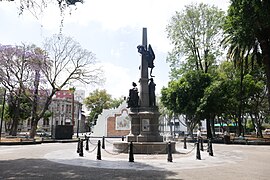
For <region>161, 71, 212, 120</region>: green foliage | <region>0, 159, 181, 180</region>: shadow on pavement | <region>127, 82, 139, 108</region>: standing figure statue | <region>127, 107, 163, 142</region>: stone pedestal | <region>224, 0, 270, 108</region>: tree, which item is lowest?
<region>0, 159, 181, 180</region>: shadow on pavement

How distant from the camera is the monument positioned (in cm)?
1401

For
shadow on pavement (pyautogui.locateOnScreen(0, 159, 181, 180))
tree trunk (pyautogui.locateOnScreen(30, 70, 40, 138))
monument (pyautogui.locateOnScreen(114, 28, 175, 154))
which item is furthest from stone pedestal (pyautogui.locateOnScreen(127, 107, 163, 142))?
tree trunk (pyautogui.locateOnScreen(30, 70, 40, 138))

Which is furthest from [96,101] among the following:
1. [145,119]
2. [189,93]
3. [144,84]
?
[145,119]

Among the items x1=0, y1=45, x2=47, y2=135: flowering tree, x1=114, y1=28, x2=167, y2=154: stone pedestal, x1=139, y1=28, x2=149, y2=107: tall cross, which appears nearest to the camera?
x1=114, y1=28, x2=167, y2=154: stone pedestal

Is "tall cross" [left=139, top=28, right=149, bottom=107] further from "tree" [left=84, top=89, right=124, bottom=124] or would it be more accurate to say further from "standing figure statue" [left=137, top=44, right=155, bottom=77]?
"tree" [left=84, top=89, right=124, bottom=124]

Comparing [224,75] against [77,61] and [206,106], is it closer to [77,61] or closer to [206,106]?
[206,106]

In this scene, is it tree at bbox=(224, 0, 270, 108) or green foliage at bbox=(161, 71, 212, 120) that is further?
green foliage at bbox=(161, 71, 212, 120)

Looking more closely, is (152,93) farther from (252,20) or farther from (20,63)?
(20,63)

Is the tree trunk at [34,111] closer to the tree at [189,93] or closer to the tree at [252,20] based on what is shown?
the tree at [189,93]

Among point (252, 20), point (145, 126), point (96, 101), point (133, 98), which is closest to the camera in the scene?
point (252, 20)

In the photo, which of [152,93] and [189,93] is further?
[189,93]

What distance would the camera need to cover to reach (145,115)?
15.2m

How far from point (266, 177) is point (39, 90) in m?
28.3

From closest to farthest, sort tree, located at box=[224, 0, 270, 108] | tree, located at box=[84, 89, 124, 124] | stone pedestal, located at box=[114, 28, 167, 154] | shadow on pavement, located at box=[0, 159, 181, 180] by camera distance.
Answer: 1. shadow on pavement, located at box=[0, 159, 181, 180]
2. tree, located at box=[224, 0, 270, 108]
3. stone pedestal, located at box=[114, 28, 167, 154]
4. tree, located at box=[84, 89, 124, 124]
